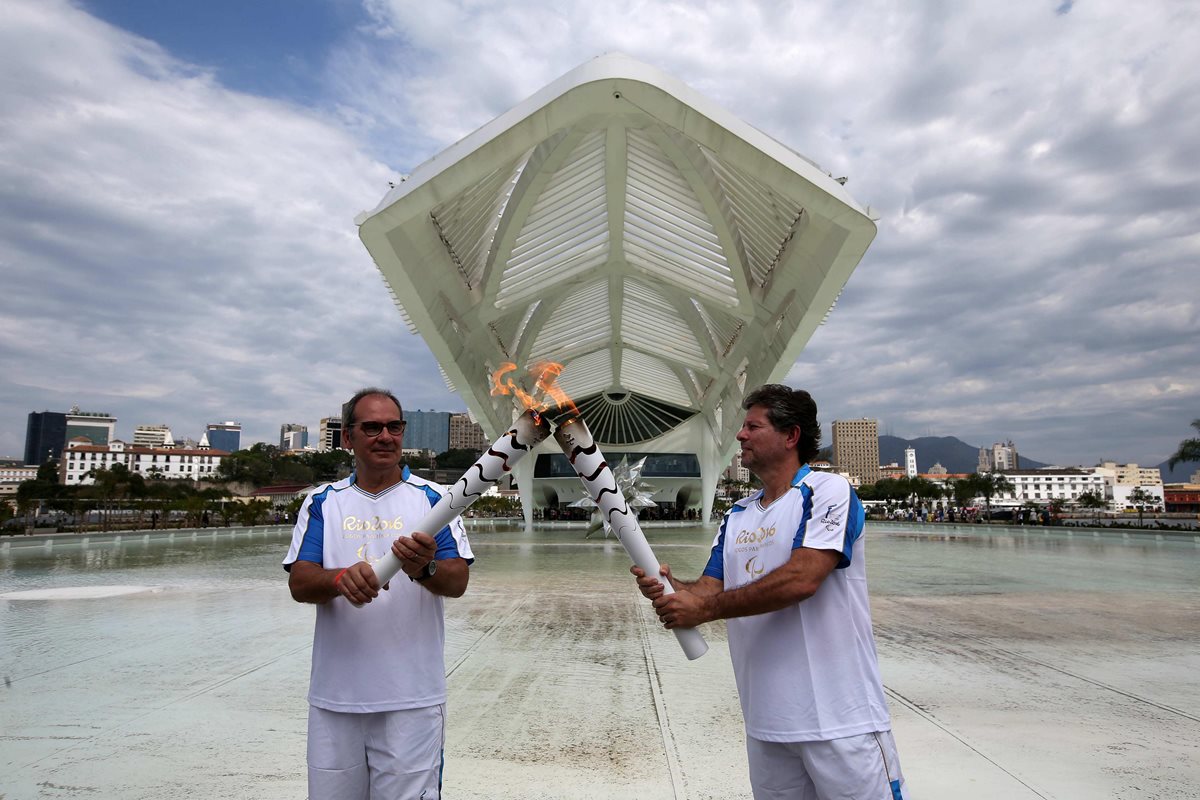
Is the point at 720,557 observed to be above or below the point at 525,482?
below

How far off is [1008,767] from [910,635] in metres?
3.90

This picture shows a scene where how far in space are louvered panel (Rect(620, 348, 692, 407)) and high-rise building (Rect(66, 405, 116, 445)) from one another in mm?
135284

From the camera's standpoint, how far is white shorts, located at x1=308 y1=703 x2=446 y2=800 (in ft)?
7.41

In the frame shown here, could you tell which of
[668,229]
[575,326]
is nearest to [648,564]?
[668,229]

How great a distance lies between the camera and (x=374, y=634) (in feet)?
7.70

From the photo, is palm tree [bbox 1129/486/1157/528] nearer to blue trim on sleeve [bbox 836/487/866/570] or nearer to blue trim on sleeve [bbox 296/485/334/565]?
blue trim on sleeve [bbox 836/487/866/570]

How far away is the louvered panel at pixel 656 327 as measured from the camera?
31.5 m

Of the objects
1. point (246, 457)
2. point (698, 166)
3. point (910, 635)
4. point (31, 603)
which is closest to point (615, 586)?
point (910, 635)

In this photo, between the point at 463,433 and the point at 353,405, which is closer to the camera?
the point at 353,405

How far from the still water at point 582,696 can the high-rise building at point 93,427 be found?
531ft

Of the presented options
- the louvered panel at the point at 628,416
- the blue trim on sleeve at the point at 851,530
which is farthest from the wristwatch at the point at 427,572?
the louvered panel at the point at 628,416

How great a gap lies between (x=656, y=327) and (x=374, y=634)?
32862 millimetres

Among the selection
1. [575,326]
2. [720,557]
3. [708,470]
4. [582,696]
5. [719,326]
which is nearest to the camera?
[720,557]

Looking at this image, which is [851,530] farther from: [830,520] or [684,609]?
[684,609]
